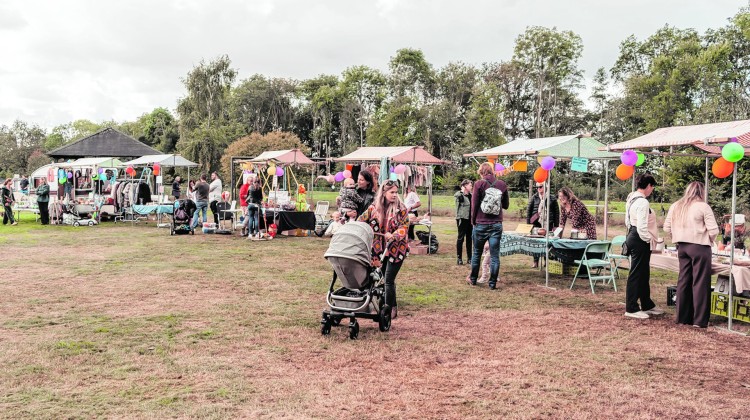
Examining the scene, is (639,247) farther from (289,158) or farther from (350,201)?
(289,158)

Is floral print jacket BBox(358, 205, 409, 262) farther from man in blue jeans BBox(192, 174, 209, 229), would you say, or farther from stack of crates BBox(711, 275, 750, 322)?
man in blue jeans BBox(192, 174, 209, 229)

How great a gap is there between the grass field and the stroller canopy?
0.83 metres

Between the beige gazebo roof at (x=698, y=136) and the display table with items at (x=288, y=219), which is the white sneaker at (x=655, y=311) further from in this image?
the display table with items at (x=288, y=219)

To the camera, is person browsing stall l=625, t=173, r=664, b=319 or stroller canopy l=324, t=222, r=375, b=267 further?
person browsing stall l=625, t=173, r=664, b=319

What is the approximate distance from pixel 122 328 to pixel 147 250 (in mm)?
7267

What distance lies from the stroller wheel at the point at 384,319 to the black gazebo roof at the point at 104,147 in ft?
100

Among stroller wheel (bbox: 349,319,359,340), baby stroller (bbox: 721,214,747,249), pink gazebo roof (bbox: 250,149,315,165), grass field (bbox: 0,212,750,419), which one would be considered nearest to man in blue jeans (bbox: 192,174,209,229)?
pink gazebo roof (bbox: 250,149,315,165)

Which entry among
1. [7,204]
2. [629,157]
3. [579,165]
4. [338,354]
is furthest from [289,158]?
→ [338,354]

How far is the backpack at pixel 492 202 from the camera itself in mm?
8258

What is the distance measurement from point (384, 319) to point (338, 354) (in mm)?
838

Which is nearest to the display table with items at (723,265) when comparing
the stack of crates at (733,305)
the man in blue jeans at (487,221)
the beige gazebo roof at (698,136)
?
the stack of crates at (733,305)

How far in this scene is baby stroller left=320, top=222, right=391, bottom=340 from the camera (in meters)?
5.67

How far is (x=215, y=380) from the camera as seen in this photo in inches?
181

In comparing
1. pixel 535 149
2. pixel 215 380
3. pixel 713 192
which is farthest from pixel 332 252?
pixel 713 192
